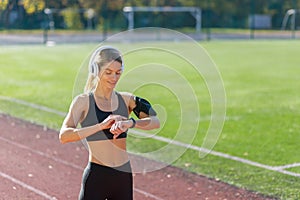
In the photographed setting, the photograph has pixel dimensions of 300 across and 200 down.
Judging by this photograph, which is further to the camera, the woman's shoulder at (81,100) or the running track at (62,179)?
the running track at (62,179)

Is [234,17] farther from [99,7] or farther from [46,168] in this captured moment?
[46,168]

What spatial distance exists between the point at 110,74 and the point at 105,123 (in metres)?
0.33

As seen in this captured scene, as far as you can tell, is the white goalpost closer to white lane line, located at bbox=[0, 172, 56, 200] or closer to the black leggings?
white lane line, located at bbox=[0, 172, 56, 200]

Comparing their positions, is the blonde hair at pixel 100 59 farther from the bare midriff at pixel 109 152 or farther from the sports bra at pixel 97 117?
the bare midriff at pixel 109 152

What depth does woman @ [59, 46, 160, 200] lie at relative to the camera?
422cm

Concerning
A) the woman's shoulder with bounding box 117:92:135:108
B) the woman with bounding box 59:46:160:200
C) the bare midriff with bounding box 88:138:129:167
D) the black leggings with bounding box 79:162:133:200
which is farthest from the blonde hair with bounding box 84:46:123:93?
the black leggings with bounding box 79:162:133:200

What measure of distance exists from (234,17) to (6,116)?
4556 centimetres

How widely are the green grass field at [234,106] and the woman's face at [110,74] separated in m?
0.40

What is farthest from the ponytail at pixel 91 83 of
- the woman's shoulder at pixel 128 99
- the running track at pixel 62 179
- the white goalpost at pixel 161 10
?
the white goalpost at pixel 161 10

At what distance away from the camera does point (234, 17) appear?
57.3m

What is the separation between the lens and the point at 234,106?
14773 mm

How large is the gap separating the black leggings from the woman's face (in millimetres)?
584

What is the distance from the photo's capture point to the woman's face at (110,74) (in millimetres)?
4211

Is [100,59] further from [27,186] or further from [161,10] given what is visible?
[161,10]
